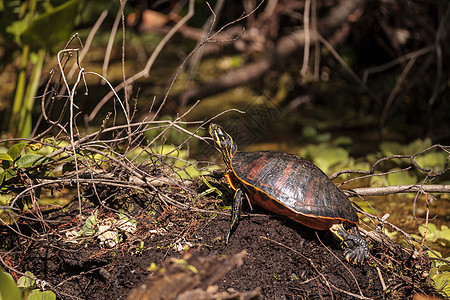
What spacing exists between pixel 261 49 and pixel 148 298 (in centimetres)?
409

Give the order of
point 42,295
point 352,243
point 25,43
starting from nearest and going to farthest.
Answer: point 42,295 → point 352,243 → point 25,43

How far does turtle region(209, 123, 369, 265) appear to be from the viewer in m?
1.55

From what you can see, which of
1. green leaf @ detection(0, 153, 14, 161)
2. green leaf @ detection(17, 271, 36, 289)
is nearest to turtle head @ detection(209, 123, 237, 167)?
green leaf @ detection(0, 153, 14, 161)

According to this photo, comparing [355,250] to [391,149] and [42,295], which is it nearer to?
[42,295]

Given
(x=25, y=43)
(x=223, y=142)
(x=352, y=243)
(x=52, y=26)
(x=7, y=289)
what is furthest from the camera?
(x=25, y=43)

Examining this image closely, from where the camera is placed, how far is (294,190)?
1.59 m

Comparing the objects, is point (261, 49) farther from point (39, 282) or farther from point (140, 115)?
point (39, 282)

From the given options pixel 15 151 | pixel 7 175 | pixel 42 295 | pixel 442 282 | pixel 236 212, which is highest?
pixel 15 151

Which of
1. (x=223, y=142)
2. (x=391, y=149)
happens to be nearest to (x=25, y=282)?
(x=223, y=142)

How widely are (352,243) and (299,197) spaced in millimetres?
296

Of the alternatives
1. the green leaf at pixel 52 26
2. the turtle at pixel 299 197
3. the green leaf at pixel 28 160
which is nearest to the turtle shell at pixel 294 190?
the turtle at pixel 299 197

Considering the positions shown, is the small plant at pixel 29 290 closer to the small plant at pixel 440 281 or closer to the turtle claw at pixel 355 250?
the turtle claw at pixel 355 250

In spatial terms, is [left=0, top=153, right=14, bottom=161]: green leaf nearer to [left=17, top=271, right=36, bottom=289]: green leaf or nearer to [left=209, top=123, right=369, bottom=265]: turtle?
[left=17, top=271, right=36, bottom=289]: green leaf

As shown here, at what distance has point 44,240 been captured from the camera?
1611 mm
